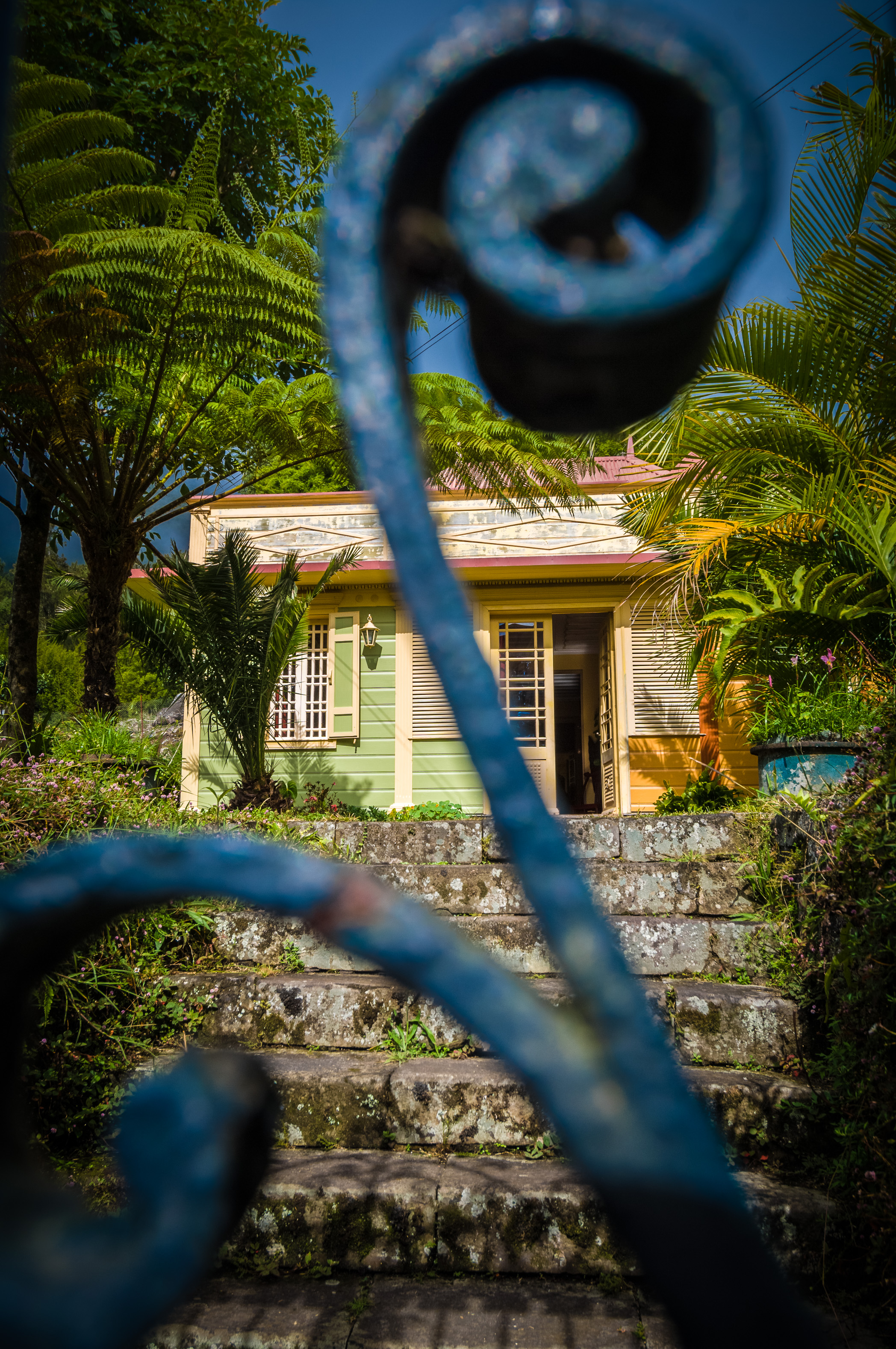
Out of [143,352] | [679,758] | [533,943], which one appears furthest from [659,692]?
[143,352]

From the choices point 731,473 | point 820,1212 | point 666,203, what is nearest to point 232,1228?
point 666,203

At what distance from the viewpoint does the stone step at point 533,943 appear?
3.06m

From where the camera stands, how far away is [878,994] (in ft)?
6.48

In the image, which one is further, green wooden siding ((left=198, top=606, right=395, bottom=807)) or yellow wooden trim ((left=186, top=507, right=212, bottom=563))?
yellow wooden trim ((left=186, top=507, right=212, bottom=563))

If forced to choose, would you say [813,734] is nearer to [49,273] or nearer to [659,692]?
[659,692]

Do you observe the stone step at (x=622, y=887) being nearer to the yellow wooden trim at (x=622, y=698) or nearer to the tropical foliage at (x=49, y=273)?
the tropical foliage at (x=49, y=273)

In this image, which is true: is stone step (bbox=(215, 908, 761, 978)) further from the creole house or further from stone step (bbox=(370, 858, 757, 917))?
the creole house

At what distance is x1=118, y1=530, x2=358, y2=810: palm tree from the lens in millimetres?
6828

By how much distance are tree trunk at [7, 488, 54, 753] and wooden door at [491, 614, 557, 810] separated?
14.8ft

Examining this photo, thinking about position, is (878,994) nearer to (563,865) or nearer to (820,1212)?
(820,1212)

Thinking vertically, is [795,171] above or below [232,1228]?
above

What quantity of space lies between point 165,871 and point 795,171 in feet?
18.9

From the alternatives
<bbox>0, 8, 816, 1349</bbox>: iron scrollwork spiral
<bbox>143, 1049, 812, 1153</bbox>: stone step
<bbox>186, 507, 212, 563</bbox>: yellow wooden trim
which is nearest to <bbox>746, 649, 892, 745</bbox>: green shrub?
<bbox>143, 1049, 812, 1153</bbox>: stone step

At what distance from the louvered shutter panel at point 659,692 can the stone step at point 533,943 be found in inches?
201
